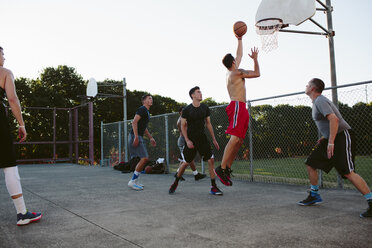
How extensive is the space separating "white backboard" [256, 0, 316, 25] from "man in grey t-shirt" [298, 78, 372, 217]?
314 cm

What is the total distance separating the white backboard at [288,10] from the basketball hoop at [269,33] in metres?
0.11

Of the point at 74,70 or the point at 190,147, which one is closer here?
the point at 190,147

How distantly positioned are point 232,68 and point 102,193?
3.22 meters

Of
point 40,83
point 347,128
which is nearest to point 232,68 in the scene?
point 347,128

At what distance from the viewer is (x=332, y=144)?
3.69 m

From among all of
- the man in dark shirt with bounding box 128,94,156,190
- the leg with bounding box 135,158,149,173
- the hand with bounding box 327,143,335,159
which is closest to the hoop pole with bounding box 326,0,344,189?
the hand with bounding box 327,143,335,159

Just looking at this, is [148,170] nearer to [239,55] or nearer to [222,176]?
[222,176]

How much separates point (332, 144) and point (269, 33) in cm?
401

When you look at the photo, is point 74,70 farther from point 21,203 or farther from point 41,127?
point 21,203

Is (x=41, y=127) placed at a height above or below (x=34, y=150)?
above

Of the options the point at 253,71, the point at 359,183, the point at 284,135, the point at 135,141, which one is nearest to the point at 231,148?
the point at 253,71

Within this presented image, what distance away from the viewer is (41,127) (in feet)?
81.1

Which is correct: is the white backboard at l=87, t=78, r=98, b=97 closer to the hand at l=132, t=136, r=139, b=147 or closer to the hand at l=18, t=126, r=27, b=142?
the hand at l=132, t=136, r=139, b=147

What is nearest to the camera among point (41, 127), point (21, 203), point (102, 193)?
point (21, 203)
